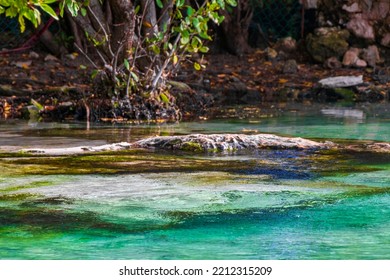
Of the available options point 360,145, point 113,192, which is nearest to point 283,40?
point 360,145

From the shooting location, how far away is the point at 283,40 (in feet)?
53.5

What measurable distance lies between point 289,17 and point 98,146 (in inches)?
399

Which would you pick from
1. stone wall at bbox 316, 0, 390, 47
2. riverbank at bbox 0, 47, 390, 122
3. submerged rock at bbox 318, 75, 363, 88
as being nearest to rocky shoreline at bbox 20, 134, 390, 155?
riverbank at bbox 0, 47, 390, 122

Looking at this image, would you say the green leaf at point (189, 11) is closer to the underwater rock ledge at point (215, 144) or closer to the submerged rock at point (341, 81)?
the underwater rock ledge at point (215, 144)

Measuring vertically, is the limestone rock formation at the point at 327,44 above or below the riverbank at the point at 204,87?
above

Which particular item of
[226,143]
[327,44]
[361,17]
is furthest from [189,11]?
[361,17]

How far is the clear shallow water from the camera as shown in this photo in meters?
3.84

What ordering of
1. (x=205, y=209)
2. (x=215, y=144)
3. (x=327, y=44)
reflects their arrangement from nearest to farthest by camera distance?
1. (x=205, y=209)
2. (x=215, y=144)
3. (x=327, y=44)

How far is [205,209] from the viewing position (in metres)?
4.62

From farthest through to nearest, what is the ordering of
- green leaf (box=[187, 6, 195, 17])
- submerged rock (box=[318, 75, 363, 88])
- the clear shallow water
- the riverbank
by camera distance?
submerged rock (box=[318, 75, 363, 88]) → the riverbank → green leaf (box=[187, 6, 195, 17]) → the clear shallow water

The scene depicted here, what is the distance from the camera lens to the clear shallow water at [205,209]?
3840mm

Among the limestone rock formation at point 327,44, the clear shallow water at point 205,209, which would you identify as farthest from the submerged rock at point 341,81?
the clear shallow water at point 205,209

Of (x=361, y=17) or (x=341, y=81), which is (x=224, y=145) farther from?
(x=361, y=17)

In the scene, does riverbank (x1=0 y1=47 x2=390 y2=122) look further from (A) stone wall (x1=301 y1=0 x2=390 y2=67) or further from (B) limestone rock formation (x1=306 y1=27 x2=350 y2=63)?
(A) stone wall (x1=301 y1=0 x2=390 y2=67)
